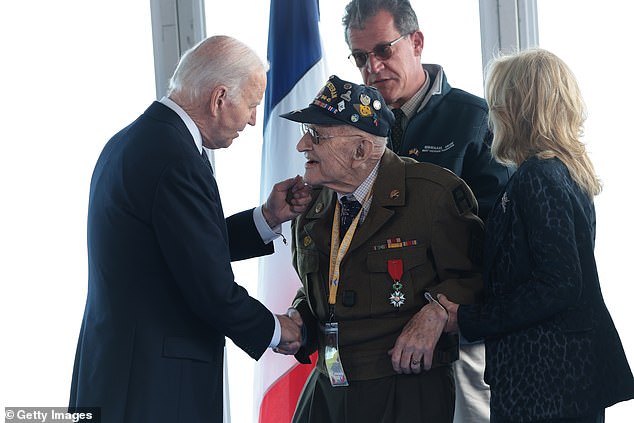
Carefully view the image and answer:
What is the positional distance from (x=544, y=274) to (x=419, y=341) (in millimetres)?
363

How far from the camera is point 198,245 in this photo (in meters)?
2.37

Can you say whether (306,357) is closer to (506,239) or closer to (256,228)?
(256,228)

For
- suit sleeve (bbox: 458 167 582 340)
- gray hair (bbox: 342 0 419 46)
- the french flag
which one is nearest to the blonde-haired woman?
suit sleeve (bbox: 458 167 582 340)

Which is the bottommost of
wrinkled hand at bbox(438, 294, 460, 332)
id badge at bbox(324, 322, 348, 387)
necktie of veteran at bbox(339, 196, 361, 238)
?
id badge at bbox(324, 322, 348, 387)

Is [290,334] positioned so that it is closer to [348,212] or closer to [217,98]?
[348,212]

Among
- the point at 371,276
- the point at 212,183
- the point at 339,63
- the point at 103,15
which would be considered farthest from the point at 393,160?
the point at 103,15

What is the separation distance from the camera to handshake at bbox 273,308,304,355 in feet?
8.43

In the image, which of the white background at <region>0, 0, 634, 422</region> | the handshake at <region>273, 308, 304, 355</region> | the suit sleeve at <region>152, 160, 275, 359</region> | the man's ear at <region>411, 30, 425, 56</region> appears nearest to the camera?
the suit sleeve at <region>152, 160, 275, 359</region>

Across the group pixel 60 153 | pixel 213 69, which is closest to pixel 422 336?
pixel 213 69

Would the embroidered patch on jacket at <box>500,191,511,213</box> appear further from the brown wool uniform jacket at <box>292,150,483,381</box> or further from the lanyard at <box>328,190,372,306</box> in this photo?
the lanyard at <box>328,190,372,306</box>

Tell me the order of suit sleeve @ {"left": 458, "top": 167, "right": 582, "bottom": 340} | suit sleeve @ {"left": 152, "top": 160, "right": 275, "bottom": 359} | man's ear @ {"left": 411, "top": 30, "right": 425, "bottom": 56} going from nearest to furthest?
1. suit sleeve @ {"left": 458, "top": 167, "right": 582, "bottom": 340}
2. suit sleeve @ {"left": 152, "top": 160, "right": 275, "bottom": 359}
3. man's ear @ {"left": 411, "top": 30, "right": 425, "bottom": 56}

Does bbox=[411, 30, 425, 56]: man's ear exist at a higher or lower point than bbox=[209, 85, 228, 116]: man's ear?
higher

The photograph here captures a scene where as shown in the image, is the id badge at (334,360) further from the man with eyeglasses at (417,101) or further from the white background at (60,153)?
the white background at (60,153)

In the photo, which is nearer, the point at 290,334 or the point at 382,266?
the point at 382,266
